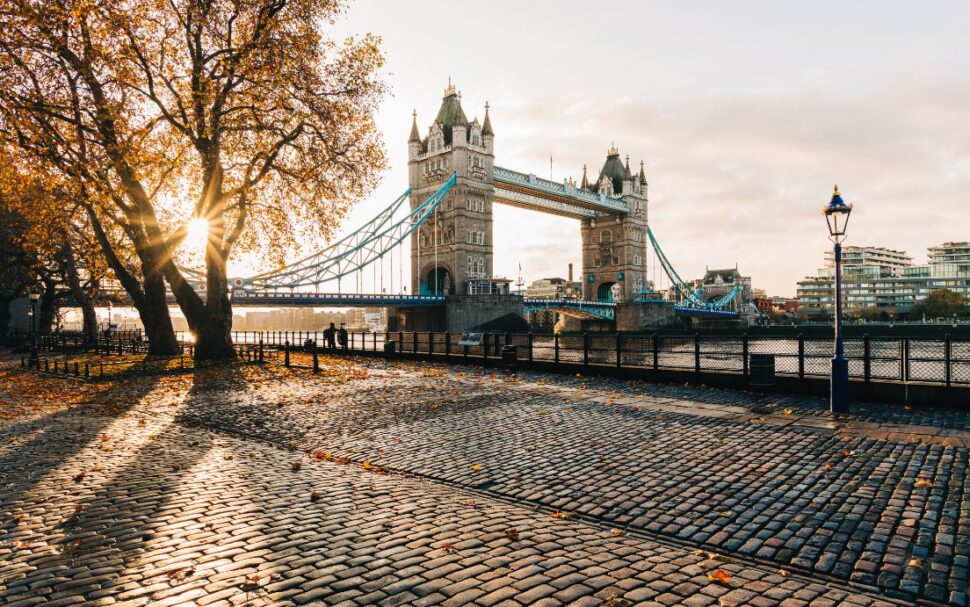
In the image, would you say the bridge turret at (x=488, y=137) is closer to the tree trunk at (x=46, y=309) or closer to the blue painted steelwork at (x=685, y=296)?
the blue painted steelwork at (x=685, y=296)

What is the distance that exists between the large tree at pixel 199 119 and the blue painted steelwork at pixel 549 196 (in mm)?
63043

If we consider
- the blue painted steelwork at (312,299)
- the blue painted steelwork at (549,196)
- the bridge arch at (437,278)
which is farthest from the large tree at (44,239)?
the blue painted steelwork at (549,196)

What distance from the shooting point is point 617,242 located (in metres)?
108

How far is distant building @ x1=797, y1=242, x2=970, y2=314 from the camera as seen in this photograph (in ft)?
457

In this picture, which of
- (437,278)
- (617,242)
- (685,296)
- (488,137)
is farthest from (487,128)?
(685,296)

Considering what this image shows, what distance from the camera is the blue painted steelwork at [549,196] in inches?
3457

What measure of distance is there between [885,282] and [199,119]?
163051 millimetres

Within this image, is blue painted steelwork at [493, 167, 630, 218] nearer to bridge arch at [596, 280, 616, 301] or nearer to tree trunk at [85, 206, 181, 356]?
bridge arch at [596, 280, 616, 301]

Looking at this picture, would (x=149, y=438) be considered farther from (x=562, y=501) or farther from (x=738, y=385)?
(x=738, y=385)

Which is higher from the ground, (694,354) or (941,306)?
(941,306)

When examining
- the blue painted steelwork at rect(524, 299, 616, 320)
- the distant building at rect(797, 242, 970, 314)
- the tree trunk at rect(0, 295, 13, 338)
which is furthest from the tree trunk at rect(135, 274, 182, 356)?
the distant building at rect(797, 242, 970, 314)

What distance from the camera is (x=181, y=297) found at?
23.2m

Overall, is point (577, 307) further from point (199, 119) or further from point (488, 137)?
point (199, 119)

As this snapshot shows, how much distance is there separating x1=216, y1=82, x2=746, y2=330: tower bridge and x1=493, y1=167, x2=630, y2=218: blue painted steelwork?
19 centimetres
